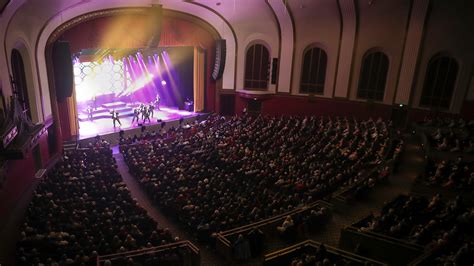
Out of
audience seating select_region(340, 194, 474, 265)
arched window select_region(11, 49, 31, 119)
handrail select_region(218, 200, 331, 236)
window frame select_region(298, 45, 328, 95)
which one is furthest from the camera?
window frame select_region(298, 45, 328, 95)

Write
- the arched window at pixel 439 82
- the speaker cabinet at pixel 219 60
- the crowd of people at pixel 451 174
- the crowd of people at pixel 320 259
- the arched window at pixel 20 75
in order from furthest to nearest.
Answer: the speaker cabinet at pixel 219 60 < the arched window at pixel 439 82 < the arched window at pixel 20 75 < the crowd of people at pixel 451 174 < the crowd of people at pixel 320 259

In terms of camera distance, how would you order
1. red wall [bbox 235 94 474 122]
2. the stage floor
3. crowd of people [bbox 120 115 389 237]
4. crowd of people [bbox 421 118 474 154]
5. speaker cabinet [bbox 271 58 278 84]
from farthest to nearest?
1. speaker cabinet [bbox 271 58 278 84]
2. the stage floor
3. red wall [bbox 235 94 474 122]
4. crowd of people [bbox 421 118 474 154]
5. crowd of people [bbox 120 115 389 237]

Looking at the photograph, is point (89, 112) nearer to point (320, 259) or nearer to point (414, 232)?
point (320, 259)

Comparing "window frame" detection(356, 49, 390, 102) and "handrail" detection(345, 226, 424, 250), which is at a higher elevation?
"window frame" detection(356, 49, 390, 102)

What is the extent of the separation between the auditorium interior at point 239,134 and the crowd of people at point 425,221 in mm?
48

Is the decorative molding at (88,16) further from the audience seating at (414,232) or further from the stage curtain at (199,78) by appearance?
the audience seating at (414,232)

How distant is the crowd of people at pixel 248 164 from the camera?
34.7 feet

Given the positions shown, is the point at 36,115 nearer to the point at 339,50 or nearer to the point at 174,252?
the point at 174,252

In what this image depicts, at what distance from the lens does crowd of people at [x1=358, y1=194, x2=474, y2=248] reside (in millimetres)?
8758

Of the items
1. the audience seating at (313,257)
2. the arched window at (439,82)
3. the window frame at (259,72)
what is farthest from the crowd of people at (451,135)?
the window frame at (259,72)

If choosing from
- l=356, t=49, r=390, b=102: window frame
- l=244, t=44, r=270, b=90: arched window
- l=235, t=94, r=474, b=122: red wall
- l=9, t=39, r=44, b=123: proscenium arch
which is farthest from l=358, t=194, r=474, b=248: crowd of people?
l=244, t=44, r=270, b=90: arched window

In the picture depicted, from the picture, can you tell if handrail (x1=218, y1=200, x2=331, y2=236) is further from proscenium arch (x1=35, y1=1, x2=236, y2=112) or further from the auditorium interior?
proscenium arch (x1=35, y1=1, x2=236, y2=112)

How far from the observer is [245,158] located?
1417cm

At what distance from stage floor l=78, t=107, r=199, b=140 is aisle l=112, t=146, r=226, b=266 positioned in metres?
3.46
